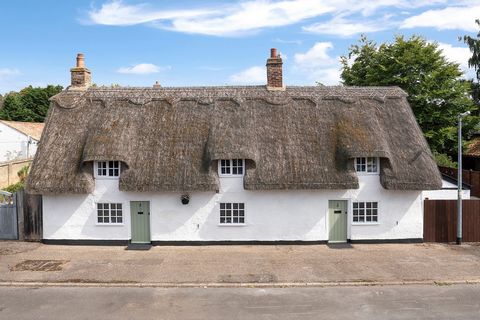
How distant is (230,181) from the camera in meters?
17.2

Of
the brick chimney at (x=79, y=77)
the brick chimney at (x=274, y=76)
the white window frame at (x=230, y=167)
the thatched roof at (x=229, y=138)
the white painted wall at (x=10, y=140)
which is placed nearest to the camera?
the thatched roof at (x=229, y=138)

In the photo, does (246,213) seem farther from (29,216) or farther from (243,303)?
(29,216)

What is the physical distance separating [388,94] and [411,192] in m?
5.24

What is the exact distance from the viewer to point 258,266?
1454cm

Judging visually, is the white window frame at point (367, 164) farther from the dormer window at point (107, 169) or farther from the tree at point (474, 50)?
the tree at point (474, 50)

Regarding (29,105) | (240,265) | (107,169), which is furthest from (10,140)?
(240,265)

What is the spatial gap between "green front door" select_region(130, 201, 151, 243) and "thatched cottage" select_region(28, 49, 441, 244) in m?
0.04

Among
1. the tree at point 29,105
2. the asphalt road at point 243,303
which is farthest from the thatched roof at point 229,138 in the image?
the tree at point 29,105

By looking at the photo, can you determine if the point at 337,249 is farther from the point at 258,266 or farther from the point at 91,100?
the point at 91,100

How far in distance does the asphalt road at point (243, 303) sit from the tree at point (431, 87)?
21322mm

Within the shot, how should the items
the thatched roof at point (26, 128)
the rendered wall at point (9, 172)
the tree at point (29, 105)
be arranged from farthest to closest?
the tree at point (29, 105)
the thatched roof at point (26, 128)
the rendered wall at point (9, 172)

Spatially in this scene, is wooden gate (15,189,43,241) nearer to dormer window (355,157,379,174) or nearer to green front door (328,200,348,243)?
green front door (328,200,348,243)

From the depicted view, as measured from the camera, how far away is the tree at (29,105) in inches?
2386

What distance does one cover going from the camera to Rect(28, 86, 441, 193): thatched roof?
16766 millimetres
